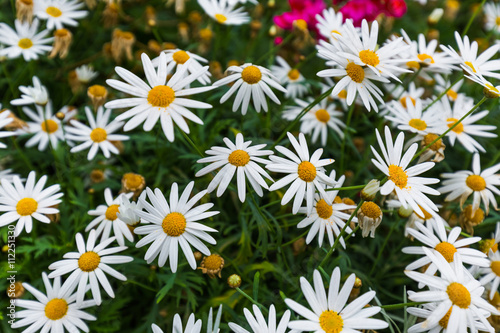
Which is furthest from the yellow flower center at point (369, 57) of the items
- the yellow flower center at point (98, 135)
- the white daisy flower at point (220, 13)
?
the yellow flower center at point (98, 135)

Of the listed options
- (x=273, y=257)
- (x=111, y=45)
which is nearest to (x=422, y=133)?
(x=273, y=257)

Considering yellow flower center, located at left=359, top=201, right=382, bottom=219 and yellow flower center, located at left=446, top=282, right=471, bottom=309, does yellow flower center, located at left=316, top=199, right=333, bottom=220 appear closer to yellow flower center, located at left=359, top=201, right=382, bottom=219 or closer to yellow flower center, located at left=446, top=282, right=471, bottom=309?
yellow flower center, located at left=359, top=201, right=382, bottom=219

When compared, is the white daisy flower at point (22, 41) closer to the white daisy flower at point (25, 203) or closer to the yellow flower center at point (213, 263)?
the white daisy flower at point (25, 203)

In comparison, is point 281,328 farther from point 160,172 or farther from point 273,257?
point 160,172

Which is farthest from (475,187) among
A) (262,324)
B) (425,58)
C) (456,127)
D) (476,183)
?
(262,324)

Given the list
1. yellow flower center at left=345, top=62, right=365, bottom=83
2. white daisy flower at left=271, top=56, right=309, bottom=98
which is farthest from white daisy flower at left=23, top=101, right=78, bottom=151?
yellow flower center at left=345, top=62, right=365, bottom=83

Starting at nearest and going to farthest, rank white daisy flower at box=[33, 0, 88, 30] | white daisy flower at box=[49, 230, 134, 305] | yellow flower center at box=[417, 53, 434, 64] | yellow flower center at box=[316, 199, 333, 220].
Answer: white daisy flower at box=[49, 230, 134, 305], yellow flower center at box=[316, 199, 333, 220], yellow flower center at box=[417, 53, 434, 64], white daisy flower at box=[33, 0, 88, 30]
